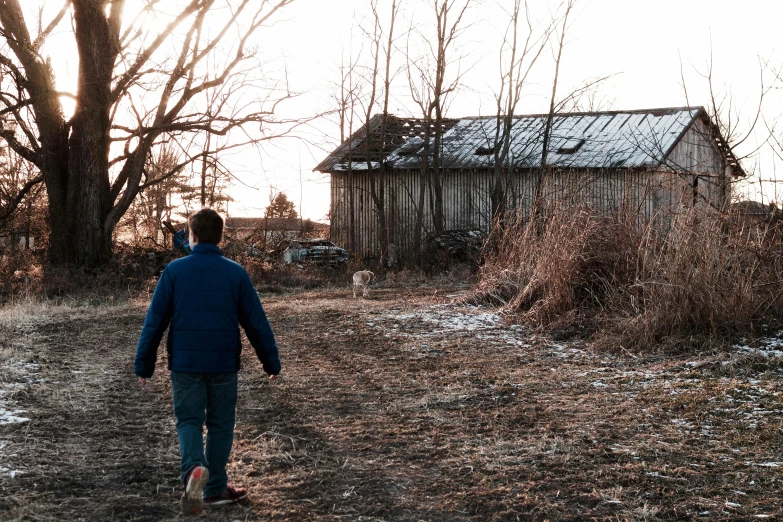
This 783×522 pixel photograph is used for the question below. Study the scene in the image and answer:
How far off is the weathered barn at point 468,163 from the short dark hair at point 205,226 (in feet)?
Answer: 63.8

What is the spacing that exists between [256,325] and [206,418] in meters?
0.61

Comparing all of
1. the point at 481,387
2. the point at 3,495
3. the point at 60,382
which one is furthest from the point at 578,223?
the point at 3,495

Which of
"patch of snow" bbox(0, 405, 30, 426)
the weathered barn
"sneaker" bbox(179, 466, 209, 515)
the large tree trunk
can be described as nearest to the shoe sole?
"sneaker" bbox(179, 466, 209, 515)

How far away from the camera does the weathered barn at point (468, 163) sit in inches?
993

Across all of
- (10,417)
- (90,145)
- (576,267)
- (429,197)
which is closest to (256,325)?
(10,417)

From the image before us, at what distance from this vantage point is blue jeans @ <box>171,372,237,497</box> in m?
4.39

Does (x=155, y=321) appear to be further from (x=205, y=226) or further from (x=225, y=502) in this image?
(x=225, y=502)

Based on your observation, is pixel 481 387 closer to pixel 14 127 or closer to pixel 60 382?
pixel 60 382

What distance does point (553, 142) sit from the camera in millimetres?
27500

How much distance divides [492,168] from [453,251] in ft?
14.2

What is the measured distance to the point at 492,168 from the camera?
1038 inches

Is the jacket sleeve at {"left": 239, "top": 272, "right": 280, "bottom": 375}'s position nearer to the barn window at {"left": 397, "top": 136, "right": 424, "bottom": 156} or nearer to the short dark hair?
the short dark hair

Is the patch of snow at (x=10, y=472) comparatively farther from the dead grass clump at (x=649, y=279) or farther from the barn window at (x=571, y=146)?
the barn window at (x=571, y=146)

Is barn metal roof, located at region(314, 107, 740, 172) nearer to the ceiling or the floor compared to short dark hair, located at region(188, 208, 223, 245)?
nearer to the ceiling
